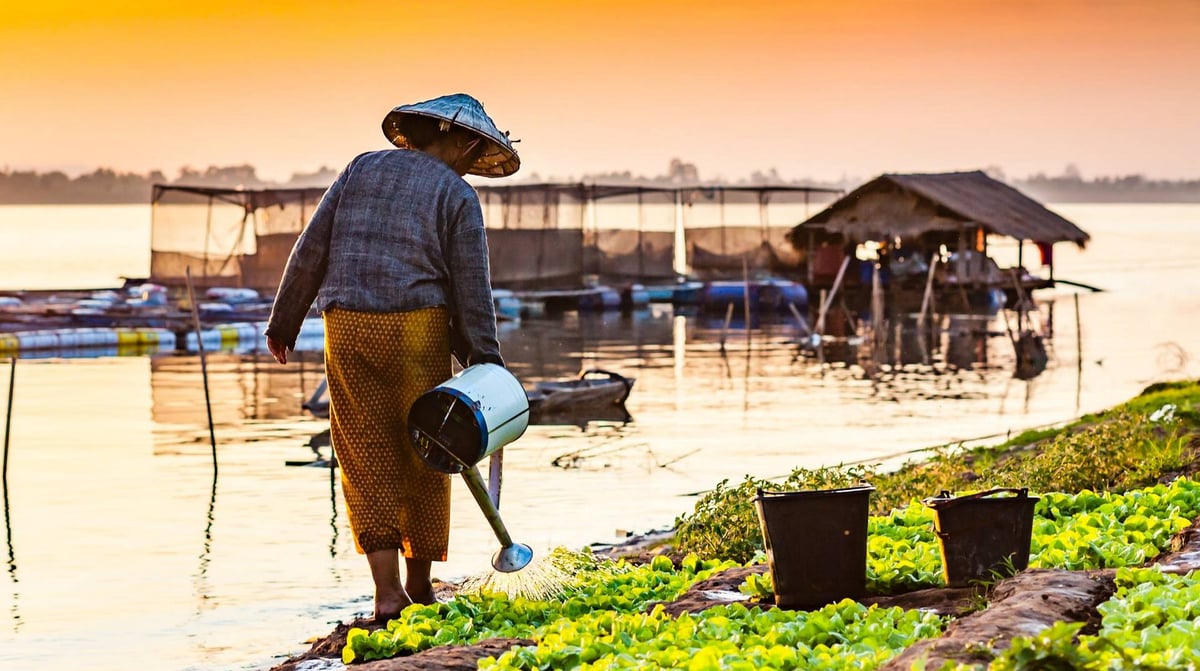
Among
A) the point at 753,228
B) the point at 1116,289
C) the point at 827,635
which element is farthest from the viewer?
the point at 1116,289

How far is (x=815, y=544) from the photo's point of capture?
5.63 m

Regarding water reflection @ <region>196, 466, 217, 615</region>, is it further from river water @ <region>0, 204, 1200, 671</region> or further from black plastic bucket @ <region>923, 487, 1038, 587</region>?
black plastic bucket @ <region>923, 487, 1038, 587</region>

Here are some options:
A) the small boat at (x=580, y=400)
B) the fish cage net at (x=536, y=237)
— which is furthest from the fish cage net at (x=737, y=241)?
the small boat at (x=580, y=400)

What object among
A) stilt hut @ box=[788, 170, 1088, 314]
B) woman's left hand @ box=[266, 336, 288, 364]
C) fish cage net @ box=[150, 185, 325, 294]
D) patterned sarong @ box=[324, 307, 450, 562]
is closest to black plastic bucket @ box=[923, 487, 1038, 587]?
patterned sarong @ box=[324, 307, 450, 562]

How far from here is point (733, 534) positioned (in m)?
7.81

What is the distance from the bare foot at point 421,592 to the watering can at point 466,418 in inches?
18.4

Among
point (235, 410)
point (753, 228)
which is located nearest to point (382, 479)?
point (235, 410)

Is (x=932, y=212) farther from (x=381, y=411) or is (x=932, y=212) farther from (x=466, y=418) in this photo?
(x=466, y=418)

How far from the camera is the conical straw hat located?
240 inches

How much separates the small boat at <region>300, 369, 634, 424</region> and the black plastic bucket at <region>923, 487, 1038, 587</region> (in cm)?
1289

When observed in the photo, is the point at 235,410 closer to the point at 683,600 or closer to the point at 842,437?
the point at 842,437

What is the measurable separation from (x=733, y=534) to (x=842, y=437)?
10856mm

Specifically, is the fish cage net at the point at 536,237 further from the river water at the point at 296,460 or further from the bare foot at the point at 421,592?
the bare foot at the point at 421,592

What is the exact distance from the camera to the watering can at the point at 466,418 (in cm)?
Answer: 573
